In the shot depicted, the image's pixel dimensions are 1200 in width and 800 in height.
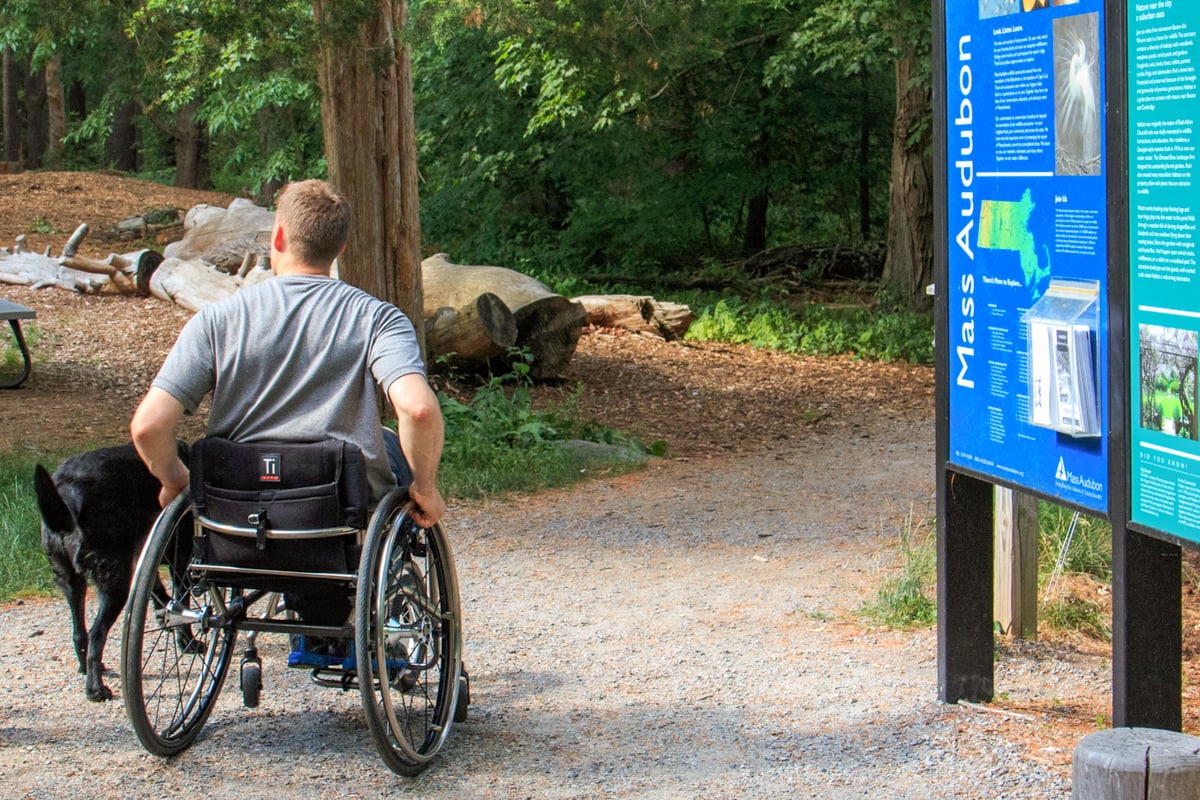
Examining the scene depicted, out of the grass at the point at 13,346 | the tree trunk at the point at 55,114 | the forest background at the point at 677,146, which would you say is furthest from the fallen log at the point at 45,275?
the tree trunk at the point at 55,114

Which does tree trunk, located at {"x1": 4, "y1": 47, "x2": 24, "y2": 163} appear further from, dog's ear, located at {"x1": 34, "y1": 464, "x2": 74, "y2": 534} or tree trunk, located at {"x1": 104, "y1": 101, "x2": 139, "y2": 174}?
dog's ear, located at {"x1": 34, "y1": 464, "x2": 74, "y2": 534}

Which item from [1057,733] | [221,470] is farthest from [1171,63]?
[221,470]

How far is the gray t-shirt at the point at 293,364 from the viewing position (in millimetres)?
3486

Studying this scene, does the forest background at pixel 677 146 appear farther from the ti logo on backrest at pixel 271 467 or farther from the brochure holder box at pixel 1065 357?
the ti logo on backrest at pixel 271 467

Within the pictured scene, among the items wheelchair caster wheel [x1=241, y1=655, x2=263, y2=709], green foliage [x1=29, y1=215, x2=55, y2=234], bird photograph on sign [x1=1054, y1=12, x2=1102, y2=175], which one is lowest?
wheelchair caster wheel [x1=241, y1=655, x2=263, y2=709]

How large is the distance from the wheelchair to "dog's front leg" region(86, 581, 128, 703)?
1.35 ft

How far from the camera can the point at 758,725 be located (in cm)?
416

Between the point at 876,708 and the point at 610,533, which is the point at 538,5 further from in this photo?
the point at 876,708

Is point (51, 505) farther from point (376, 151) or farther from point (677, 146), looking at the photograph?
point (677, 146)

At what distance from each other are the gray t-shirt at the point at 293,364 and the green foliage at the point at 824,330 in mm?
10888

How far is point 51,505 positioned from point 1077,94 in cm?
347

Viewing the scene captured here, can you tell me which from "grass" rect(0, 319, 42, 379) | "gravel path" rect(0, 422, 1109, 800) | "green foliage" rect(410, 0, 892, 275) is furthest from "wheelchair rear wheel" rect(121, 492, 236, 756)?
"green foliage" rect(410, 0, 892, 275)

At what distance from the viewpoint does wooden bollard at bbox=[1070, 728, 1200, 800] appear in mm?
2264

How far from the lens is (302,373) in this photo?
3.52m
